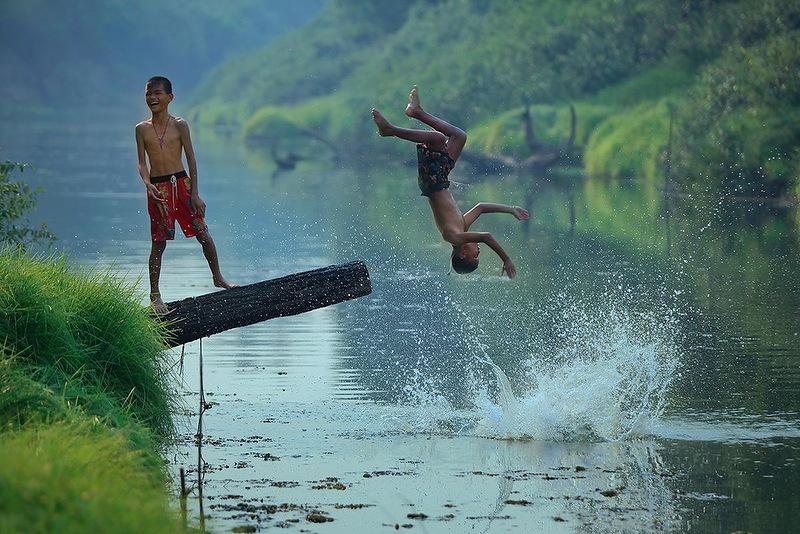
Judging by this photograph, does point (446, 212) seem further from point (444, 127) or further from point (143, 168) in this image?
point (143, 168)

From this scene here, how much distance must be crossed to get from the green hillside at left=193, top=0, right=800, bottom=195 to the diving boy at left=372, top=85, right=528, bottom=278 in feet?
82.9

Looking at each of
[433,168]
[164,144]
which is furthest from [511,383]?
[164,144]

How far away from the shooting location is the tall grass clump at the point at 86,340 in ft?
39.7

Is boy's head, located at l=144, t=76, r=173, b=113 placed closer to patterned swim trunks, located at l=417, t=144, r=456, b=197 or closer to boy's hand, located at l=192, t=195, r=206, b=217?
boy's hand, located at l=192, t=195, r=206, b=217

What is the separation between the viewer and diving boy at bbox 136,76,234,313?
1414 cm

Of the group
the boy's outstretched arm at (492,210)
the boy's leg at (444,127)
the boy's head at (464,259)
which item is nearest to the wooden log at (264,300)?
the boy's leg at (444,127)

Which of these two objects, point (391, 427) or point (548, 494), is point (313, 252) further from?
point (548, 494)

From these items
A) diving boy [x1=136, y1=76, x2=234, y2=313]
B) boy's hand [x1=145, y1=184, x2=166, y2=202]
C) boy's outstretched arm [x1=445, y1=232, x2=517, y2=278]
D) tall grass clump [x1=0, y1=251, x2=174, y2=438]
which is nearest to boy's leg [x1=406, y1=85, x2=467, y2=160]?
boy's outstretched arm [x1=445, y1=232, x2=517, y2=278]

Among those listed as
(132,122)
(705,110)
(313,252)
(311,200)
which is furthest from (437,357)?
(132,122)

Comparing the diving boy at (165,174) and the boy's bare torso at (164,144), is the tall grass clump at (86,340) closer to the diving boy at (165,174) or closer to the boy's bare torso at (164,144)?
the diving boy at (165,174)

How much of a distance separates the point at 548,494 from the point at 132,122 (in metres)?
102

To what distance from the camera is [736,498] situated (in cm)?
1210

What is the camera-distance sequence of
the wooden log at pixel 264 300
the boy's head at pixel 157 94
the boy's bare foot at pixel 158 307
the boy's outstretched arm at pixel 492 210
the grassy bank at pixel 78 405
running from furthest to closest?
the boy's outstretched arm at pixel 492 210, the boy's head at pixel 157 94, the wooden log at pixel 264 300, the boy's bare foot at pixel 158 307, the grassy bank at pixel 78 405

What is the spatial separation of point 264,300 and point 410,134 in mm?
1818
